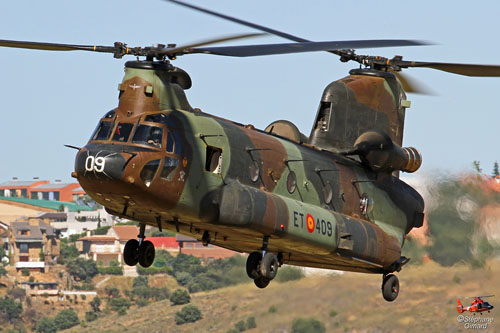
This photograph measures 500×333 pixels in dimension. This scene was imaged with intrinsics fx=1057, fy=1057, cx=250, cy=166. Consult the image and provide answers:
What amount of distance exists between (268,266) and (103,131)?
170 inches

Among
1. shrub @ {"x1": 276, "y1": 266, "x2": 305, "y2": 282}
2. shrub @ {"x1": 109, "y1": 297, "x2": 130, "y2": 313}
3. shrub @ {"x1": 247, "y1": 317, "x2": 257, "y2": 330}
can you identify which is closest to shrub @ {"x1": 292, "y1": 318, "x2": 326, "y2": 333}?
shrub @ {"x1": 276, "y1": 266, "x2": 305, "y2": 282}

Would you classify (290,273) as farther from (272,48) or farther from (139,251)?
(272,48)

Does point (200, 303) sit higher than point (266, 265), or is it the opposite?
point (266, 265)

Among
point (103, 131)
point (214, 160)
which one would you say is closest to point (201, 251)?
A: point (214, 160)

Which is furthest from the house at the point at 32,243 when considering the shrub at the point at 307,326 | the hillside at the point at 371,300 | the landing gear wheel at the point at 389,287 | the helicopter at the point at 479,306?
the landing gear wheel at the point at 389,287

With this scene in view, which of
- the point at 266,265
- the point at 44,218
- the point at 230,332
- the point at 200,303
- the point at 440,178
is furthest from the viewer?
the point at 44,218

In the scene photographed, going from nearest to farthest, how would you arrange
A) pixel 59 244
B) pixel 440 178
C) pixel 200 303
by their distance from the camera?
1. pixel 440 178
2. pixel 200 303
3. pixel 59 244

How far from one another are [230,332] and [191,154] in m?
30.6

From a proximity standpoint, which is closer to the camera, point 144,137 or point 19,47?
point 144,137

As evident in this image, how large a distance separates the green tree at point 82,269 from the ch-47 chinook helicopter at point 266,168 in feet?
234

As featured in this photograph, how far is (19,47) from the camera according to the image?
71.2 ft

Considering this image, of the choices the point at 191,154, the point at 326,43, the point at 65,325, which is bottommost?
the point at 65,325

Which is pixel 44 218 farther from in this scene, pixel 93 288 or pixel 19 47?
pixel 19 47

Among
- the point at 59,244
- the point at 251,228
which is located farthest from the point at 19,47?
the point at 59,244
